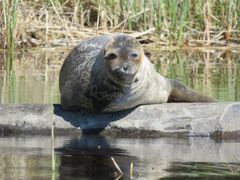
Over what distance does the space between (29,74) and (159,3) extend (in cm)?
465

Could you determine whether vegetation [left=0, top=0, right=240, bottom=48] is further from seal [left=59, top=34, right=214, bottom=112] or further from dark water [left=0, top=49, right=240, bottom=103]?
seal [left=59, top=34, right=214, bottom=112]

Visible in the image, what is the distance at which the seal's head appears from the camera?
25.3ft

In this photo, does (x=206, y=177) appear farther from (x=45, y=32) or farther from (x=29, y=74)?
(x=45, y=32)

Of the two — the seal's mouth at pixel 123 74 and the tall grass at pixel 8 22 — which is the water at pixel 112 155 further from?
the tall grass at pixel 8 22

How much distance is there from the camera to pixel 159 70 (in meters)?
14.1

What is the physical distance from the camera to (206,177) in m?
6.14

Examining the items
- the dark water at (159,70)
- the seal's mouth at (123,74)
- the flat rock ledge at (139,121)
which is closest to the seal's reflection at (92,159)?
the flat rock ledge at (139,121)

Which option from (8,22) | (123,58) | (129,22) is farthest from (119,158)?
Answer: (129,22)

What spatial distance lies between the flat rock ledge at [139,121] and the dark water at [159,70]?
5.09 feet

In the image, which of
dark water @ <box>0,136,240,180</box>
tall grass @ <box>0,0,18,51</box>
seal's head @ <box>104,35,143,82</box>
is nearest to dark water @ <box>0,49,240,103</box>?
tall grass @ <box>0,0,18,51</box>

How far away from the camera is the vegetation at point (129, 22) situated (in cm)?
1844

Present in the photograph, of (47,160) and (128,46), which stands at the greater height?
(128,46)

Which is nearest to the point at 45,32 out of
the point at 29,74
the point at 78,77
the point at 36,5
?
the point at 36,5

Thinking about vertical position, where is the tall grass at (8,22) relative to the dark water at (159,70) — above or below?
above
